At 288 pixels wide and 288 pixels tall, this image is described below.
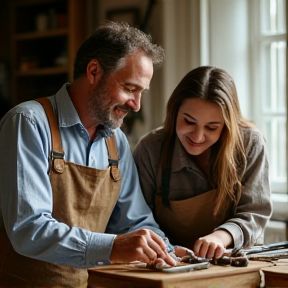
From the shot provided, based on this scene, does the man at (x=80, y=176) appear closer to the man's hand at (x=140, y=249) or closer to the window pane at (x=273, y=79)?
the man's hand at (x=140, y=249)

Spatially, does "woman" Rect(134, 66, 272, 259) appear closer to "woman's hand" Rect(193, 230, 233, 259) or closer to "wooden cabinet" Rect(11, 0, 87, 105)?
"woman's hand" Rect(193, 230, 233, 259)

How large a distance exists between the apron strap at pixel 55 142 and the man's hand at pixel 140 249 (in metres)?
0.32

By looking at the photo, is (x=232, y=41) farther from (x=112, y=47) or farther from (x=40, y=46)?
(x=40, y=46)

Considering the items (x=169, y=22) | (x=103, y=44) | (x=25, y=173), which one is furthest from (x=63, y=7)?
(x=25, y=173)

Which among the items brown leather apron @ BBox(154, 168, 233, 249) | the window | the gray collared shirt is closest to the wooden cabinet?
the window

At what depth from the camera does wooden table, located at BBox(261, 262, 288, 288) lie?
1.79 metres

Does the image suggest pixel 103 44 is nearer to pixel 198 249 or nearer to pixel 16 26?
pixel 198 249

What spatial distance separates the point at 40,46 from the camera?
5.05 meters

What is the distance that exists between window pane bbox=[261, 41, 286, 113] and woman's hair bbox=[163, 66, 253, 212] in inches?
53.7

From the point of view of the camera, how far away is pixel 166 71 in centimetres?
377

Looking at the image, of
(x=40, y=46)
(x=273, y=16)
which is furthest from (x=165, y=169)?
(x=40, y=46)

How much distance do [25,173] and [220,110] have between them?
2.34 feet

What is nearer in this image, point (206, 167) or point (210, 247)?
point (210, 247)

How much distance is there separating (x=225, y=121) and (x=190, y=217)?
37 centimetres
